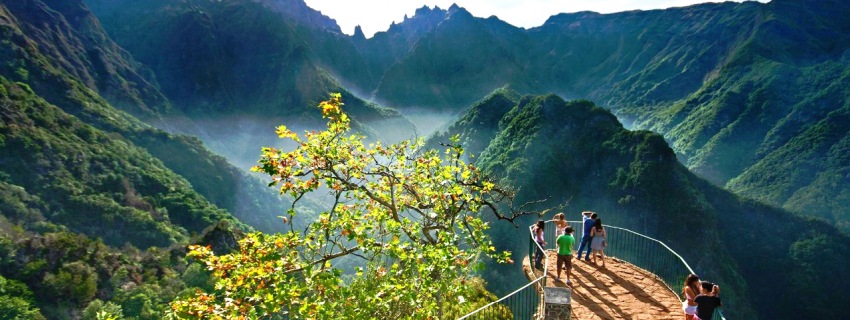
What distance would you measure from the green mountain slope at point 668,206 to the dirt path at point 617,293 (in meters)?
49.2

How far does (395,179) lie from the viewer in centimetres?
1195

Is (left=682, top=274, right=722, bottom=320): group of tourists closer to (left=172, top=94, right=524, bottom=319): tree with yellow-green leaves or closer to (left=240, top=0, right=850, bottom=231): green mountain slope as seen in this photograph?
(left=172, top=94, right=524, bottom=319): tree with yellow-green leaves

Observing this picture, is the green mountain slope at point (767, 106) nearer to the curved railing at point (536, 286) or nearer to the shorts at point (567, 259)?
the curved railing at point (536, 286)

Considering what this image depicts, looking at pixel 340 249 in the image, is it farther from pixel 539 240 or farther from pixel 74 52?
pixel 74 52

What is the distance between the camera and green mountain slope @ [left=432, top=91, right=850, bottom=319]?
212 feet

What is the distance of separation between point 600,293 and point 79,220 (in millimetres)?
77610

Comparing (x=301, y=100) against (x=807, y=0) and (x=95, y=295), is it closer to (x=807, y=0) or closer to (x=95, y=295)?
(x=95, y=295)

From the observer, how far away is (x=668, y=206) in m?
65.3

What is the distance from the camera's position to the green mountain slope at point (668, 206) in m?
64.5

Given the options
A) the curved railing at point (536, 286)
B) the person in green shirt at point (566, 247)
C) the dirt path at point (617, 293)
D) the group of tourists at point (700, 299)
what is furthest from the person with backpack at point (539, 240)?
the group of tourists at point (700, 299)

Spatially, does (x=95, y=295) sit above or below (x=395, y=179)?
above

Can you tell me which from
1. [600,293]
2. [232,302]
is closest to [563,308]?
[600,293]

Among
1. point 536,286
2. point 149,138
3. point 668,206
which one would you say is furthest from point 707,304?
Answer: point 149,138

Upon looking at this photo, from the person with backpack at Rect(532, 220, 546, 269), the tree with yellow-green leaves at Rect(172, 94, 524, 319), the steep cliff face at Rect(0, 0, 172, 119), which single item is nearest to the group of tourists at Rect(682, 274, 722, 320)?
the tree with yellow-green leaves at Rect(172, 94, 524, 319)
